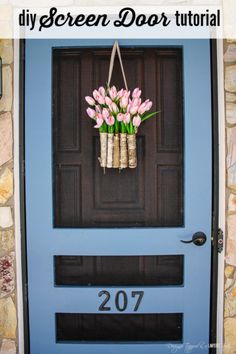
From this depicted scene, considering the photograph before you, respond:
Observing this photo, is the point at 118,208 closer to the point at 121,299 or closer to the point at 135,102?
the point at 121,299

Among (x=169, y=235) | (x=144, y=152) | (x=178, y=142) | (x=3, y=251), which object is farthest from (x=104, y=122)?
(x=3, y=251)

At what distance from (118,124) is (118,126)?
0.01 metres

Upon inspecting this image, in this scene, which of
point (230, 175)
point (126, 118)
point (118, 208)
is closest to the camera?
point (126, 118)

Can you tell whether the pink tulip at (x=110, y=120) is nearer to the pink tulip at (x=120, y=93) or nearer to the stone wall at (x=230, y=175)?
the pink tulip at (x=120, y=93)

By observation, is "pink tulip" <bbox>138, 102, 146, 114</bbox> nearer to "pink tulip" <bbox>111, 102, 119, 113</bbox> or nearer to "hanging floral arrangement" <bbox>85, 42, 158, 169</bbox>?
"hanging floral arrangement" <bbox>85, 42, 158, 169</bbox>

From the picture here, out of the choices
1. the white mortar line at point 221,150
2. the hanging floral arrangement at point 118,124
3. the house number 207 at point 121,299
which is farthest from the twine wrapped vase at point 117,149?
the house number 207 at point 121,299

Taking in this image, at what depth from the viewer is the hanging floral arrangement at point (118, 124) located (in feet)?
6.70

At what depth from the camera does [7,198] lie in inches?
85.7

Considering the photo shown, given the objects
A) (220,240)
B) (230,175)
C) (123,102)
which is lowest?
(220,240)

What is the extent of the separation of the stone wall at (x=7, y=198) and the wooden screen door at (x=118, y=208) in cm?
10

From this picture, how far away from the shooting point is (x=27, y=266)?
221cm

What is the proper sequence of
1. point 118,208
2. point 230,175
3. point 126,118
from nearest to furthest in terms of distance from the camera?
point 126,118 → point 230,175 → point 118,208

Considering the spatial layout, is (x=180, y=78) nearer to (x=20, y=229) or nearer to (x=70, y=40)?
(x=70, y=40)

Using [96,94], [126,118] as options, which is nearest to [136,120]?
[126,118]
